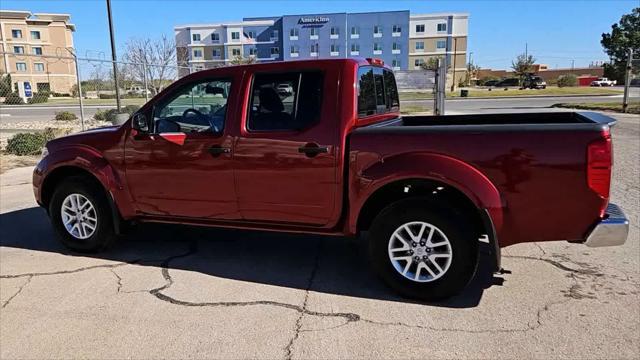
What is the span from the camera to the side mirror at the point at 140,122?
4727 mm

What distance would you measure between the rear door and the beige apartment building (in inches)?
3106

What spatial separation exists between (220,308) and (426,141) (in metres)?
2.05

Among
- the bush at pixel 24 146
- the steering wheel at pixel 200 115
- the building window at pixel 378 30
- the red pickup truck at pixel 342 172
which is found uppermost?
the building window at pixel 378 30

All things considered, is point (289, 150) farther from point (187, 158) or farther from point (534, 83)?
point (534, 83)

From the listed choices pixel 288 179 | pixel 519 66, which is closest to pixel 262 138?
pixel 288 179

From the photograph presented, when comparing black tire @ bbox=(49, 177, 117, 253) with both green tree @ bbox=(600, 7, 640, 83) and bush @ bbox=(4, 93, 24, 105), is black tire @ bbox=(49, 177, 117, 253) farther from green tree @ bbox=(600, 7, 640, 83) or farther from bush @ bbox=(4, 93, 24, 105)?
green tree @ bbox=(600, 7, 640, 83)

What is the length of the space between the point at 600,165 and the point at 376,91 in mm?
2128

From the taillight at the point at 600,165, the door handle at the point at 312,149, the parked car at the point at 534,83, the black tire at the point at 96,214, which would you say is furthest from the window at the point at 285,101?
the parked car at the point at 534,83

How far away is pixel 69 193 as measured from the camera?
16.9 feet

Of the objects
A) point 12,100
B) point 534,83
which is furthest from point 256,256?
point 534,83

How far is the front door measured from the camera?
447cm

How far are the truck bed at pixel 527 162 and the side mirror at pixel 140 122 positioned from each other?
232cm

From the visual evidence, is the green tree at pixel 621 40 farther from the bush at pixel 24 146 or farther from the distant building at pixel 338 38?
the bush at pixel 24 146

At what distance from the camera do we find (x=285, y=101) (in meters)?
4.32
